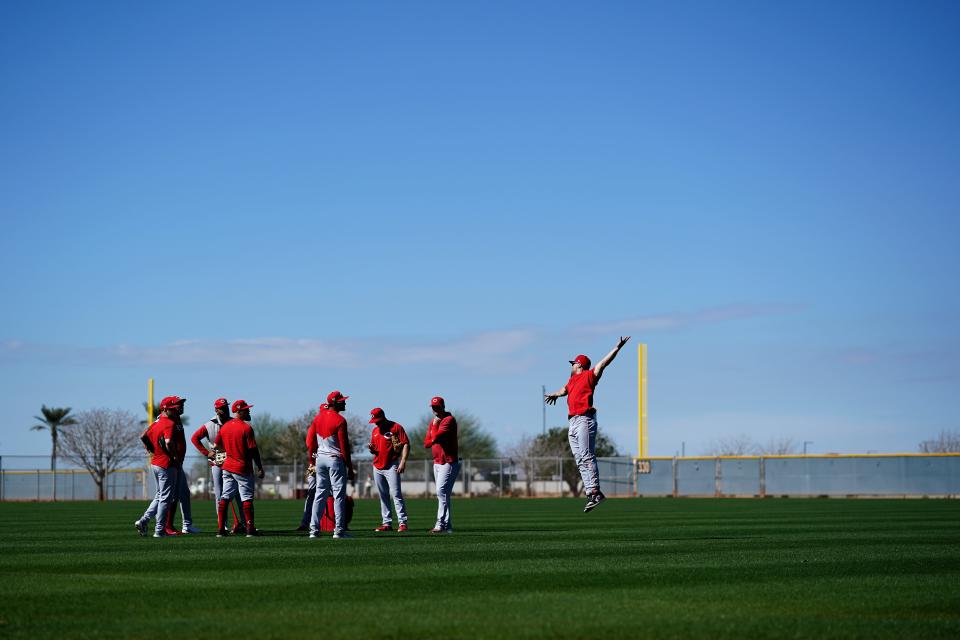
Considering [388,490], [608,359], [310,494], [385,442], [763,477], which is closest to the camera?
[608,359]

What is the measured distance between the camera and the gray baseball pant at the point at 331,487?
16828 mm

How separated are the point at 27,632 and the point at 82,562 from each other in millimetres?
5358

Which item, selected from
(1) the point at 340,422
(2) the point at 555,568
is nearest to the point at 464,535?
(1) the point at 340,422

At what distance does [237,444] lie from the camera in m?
17.7

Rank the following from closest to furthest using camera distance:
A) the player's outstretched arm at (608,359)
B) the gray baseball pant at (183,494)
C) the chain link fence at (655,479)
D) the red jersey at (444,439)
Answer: the player's outstretched arm at (608,359) < the gray baseball pant at (183,494) < the red jersey at (444,439) < the chain link fence at (655,479)

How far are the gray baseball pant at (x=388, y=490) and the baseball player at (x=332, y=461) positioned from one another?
2381mm

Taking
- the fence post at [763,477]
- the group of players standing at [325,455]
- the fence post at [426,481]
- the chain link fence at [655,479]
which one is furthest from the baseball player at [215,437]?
the fence post at [426,481]

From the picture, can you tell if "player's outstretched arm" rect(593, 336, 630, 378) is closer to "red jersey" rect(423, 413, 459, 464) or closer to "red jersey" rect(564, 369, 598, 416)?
"red jersey" rect(564, 369, 598, 416)

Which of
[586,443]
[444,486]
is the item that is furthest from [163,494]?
[586,443]

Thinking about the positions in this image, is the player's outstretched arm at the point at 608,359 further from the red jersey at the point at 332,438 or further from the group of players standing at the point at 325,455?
the red jersey at the point at 332,438

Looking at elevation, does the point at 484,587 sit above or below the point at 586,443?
below

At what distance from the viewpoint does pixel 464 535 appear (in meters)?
17.6

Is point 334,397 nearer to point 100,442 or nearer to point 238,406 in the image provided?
point 238,406

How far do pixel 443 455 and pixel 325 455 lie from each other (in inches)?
92.6
